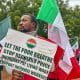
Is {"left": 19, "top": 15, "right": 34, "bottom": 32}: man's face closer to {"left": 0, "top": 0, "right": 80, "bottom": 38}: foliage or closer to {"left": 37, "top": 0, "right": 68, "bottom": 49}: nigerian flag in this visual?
{"left": 37, "top": 0, "right": 68, "bottom": 49}: nigerian flag

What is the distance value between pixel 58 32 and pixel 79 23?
2347 centimetres

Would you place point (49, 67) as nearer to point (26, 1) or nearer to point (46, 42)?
point (46, 42)

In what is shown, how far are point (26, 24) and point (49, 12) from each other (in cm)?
34

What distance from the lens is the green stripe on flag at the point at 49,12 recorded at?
18.3 ft

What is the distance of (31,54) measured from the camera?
5.46 meters

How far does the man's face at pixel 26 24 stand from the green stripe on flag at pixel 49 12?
238 mm

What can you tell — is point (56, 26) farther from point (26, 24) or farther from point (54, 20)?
point (26, 24)

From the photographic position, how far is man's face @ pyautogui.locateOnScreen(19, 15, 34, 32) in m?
5.72

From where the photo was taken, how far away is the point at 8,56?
5.50 metres

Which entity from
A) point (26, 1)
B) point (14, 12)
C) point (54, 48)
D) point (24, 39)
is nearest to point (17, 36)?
point (24, 39)

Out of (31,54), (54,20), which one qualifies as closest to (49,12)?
(54,20)

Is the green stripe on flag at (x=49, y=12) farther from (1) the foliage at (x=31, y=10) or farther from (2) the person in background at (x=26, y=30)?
(1) the foliage at (x=31, y=10)

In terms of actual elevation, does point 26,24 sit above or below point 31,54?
above

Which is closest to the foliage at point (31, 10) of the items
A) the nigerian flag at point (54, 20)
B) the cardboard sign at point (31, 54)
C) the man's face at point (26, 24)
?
the man's face at point (26, 24)
